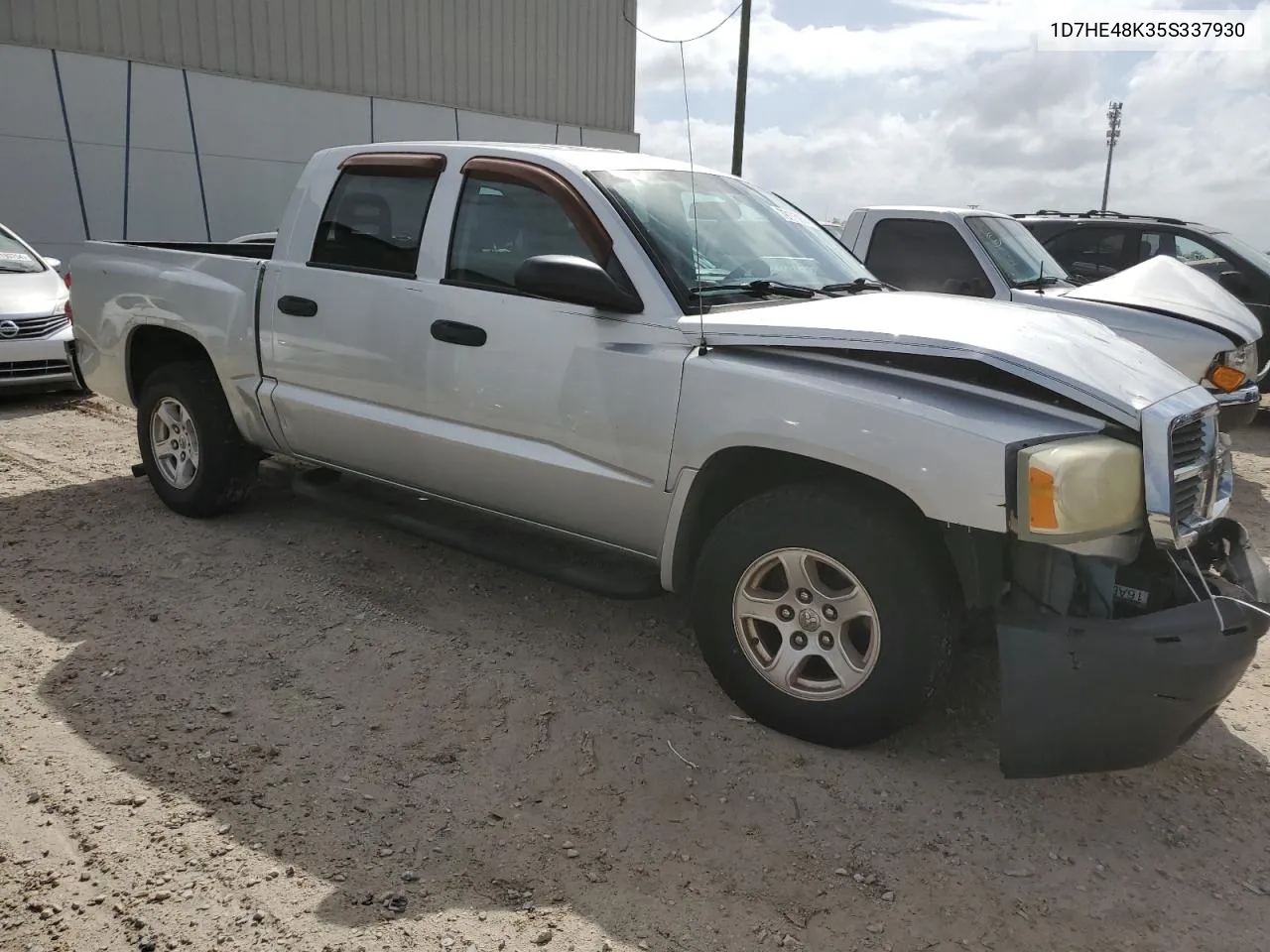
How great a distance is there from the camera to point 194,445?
5.15 metres

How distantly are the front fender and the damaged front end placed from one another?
152mm

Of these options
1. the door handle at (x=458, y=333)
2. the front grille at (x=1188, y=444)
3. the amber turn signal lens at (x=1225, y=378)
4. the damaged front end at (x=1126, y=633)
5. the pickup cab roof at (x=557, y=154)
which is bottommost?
the damaged front end at (x=1126, y=633)

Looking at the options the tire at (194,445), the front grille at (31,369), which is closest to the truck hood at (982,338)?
the tire at (194,445)

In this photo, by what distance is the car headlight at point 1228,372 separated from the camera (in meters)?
6.47

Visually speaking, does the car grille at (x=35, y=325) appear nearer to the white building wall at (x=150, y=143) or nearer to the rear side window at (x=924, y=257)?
the white building wall at (x=150, y=143)

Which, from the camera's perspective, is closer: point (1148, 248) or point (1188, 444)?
point (1188, 444)

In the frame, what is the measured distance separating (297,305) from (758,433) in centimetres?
242

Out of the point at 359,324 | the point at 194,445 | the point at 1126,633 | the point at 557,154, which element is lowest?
the point at 194,445

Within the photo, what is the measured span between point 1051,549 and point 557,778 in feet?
5.30

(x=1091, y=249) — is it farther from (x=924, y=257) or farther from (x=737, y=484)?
(x=737, y=484)

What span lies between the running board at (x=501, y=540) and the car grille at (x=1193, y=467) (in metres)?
1.69

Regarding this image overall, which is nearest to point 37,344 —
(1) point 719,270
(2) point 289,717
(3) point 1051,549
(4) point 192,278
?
(4) point 192,278

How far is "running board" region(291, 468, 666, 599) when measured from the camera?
3623 millimetres

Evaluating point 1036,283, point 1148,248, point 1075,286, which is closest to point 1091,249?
point 1148,248
